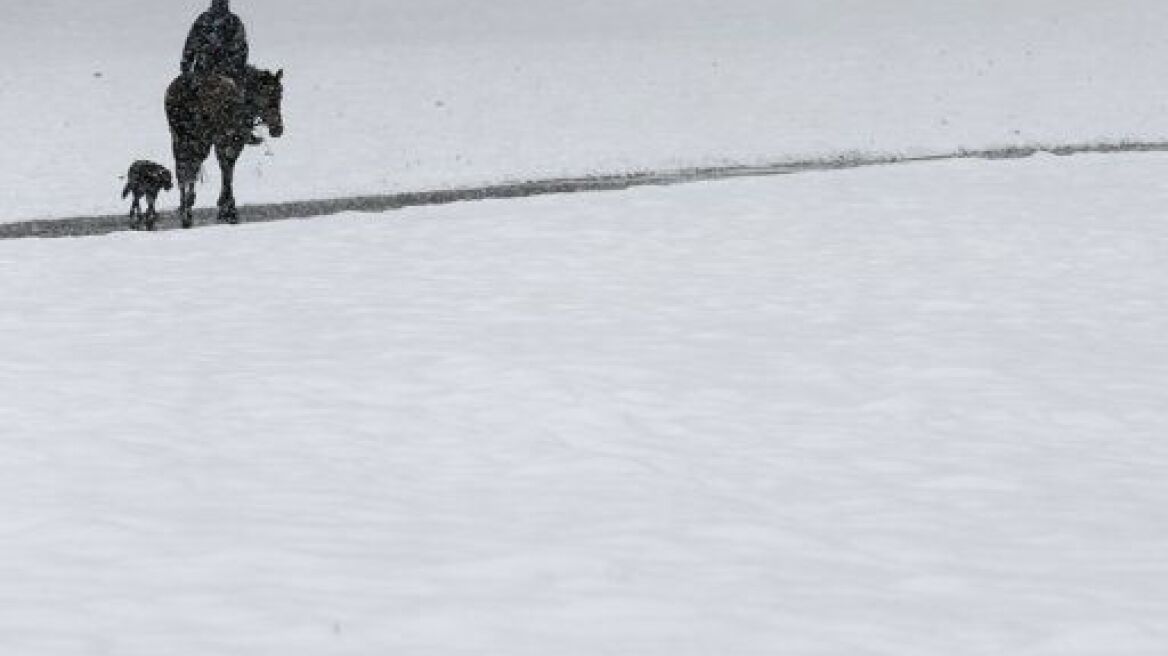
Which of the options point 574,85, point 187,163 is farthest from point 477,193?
point 574,85

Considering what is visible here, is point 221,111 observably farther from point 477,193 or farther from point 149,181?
point 477,193

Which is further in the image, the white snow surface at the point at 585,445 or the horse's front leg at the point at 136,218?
the horse's front leg at the point at 136,218

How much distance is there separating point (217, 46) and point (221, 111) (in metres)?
0.70

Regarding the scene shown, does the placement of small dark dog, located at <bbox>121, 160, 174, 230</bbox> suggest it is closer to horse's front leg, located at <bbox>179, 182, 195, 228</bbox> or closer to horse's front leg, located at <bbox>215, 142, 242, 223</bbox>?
horse's front leg, located at <bbox>179, 182, 195, 228</bbox>

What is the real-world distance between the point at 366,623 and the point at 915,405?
17.1 ft

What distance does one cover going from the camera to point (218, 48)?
21953mm

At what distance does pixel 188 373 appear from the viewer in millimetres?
12219

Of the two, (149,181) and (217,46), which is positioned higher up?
(217,46)

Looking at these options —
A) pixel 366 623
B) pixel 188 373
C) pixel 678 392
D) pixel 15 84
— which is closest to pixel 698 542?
pixel 366 623

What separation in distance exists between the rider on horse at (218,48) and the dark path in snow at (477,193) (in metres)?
1.59

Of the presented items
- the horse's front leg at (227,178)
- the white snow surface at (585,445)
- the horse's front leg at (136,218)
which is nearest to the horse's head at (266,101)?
the horse's front leg at (227,178)

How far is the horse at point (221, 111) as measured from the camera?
21.7 metres

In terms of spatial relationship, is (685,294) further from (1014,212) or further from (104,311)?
(1014,212)

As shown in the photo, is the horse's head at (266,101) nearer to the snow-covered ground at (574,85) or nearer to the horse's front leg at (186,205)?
the horse's front leg at (186,205)
